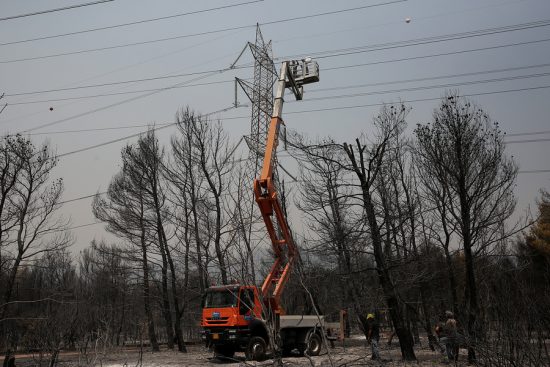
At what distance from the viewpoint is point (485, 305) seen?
340 inches

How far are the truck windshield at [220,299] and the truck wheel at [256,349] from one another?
151cm

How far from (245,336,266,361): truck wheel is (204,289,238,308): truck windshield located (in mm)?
1507

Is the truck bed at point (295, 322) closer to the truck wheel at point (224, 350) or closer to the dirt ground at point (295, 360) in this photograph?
the dirt ground at point (295, 360)

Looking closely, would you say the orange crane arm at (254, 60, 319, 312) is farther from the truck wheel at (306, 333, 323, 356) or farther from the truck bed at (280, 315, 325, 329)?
the truck wheel at (306, 333, 323, 356)

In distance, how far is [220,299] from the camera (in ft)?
60.5

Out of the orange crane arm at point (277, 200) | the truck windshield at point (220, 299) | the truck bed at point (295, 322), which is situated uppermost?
the orange crane arm at point (277, 200)

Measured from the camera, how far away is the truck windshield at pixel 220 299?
1809 centimetres

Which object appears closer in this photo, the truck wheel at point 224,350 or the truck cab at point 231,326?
the truck cab at point 231,326

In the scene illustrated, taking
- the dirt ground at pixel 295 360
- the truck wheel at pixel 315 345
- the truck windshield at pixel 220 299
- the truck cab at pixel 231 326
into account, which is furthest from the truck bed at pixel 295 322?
the truck windshield at pixel 220 299

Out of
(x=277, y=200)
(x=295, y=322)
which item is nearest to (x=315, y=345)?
(x=295, y=322)

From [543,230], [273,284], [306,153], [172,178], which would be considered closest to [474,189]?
[306,153]

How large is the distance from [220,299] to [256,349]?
7.84ft

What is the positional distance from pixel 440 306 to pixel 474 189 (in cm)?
1340

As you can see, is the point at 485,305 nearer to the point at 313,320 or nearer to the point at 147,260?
the point at 313,320
